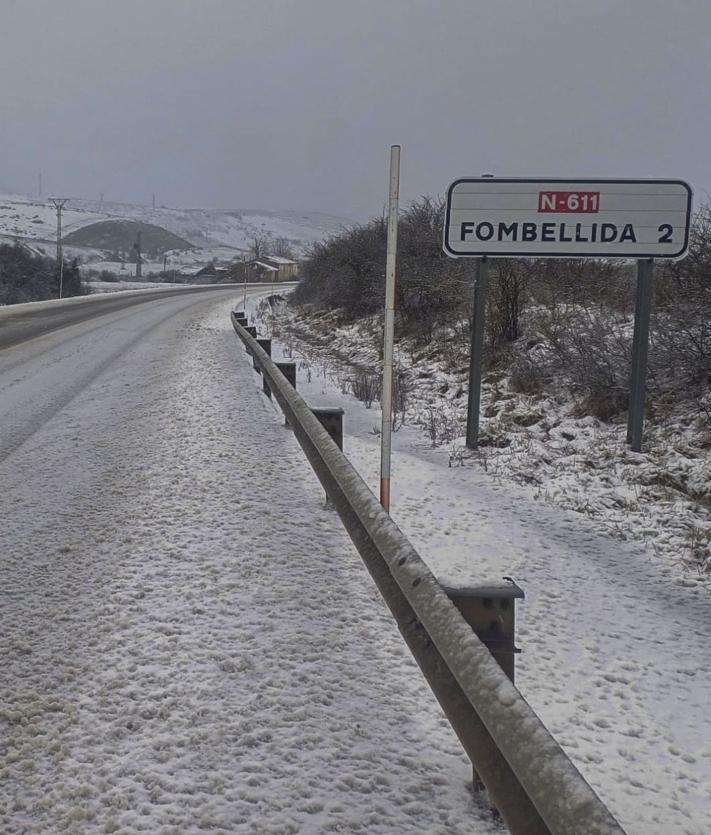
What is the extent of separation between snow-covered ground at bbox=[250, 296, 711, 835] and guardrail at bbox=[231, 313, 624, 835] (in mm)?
215

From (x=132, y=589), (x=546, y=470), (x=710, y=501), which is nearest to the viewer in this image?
(x=132, y=589)

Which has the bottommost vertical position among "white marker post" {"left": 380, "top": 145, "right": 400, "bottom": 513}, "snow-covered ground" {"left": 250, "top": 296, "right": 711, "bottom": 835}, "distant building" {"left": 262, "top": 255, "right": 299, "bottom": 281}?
"snow-covered ground" {"left": 250, "top": 296, "right": 711, "bottom": 835}

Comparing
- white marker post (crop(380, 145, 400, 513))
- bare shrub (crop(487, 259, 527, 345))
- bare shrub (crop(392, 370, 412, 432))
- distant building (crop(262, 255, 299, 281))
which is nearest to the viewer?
white marker post (crop(380, 145, 400, 513))

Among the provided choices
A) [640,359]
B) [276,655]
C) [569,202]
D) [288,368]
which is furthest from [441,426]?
[276,655]

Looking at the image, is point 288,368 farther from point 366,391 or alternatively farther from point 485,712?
point 485,712

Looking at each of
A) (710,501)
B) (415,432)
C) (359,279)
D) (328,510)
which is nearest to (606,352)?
(415,432)

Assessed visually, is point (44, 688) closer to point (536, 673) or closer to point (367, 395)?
point (536, 673)

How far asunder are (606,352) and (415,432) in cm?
278

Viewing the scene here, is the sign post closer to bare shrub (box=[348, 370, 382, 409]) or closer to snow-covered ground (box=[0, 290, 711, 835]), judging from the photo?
snow-covered ground (box=[0, 290, 711, 835])

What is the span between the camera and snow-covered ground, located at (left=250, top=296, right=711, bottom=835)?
2.48 metres

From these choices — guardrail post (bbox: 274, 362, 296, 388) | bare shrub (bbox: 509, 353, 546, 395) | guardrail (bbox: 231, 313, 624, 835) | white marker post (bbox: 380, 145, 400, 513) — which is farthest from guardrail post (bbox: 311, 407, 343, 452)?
bare shrub (bbox: 509, 353, 546, 395)

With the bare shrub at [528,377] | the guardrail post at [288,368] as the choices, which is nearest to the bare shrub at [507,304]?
the bare shrub at [528,377]

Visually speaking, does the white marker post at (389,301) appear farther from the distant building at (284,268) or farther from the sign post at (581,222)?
the distant building at (284,268)

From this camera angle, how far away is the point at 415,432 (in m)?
9.18
